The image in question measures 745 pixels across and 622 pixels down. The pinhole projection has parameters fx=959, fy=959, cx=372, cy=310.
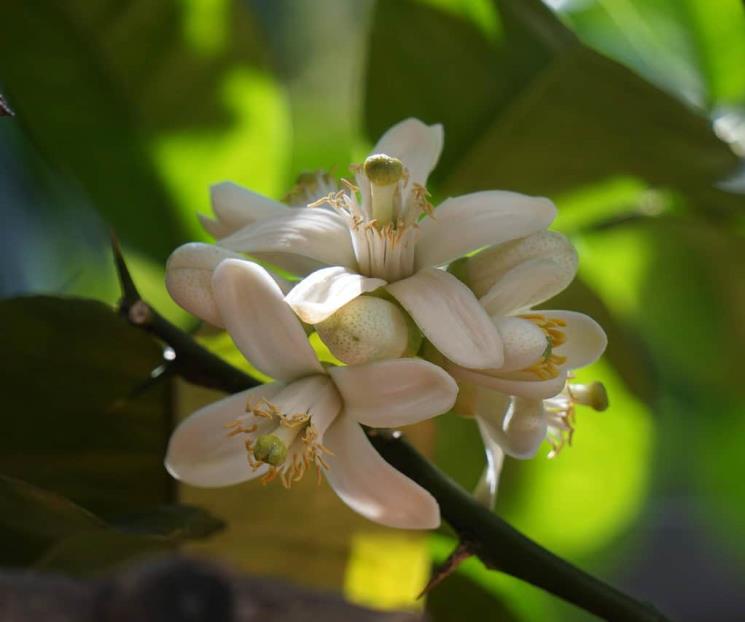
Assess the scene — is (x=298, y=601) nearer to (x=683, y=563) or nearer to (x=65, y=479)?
(x=65, y=479)

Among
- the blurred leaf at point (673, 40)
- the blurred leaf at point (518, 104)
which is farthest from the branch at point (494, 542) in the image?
the blurred leaf at point (673, 40)

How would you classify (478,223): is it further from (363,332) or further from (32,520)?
(32,520)

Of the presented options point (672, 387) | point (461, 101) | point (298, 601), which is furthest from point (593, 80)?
point (298, 601)

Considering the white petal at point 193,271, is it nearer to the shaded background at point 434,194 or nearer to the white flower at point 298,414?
the white flower at point 298,414

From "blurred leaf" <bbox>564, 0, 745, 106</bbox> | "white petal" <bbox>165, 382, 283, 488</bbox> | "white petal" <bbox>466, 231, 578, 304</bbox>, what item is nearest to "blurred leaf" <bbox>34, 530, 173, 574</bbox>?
"white petal" <bbox>165, 382, 283, 488</bbox>

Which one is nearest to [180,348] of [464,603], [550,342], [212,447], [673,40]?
[212,447]

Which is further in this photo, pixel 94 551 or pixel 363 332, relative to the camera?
pixel 94 551
